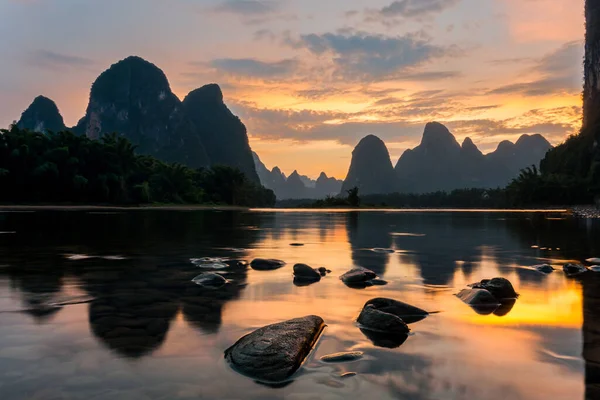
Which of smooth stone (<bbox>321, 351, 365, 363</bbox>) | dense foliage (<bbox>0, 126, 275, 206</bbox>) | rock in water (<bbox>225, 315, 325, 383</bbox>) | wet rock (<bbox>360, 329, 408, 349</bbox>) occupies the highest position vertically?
dense foliage (<bbox>0, 126, 275, 206</bbox>)

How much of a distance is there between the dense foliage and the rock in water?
71.1m

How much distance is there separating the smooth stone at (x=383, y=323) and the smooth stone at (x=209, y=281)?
465cm

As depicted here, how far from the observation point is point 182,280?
479 inches

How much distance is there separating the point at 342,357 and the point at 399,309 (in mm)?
2938

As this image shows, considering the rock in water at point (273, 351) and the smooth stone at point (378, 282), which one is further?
the smooth stone at point (378, 282)

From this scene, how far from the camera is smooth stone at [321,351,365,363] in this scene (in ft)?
20.6

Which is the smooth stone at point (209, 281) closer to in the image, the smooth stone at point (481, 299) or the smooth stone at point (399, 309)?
the smooth stone at point (399, 309)

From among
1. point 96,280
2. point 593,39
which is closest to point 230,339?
point 96,280

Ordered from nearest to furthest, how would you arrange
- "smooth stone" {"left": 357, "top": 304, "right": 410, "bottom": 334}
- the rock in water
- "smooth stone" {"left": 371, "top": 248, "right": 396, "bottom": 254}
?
the rock in water, "smooth stone" {"left": 357, "top": 304, "right": 410, "bottom": 334}, "smooth stone" {"left": 371, "top": 248, "right": 396, "bottom": 254}

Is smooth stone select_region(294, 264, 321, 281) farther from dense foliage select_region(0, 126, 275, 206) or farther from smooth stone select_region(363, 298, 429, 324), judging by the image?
dense foliage select_region(0, 126, 275, 206)

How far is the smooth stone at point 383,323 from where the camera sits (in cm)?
773

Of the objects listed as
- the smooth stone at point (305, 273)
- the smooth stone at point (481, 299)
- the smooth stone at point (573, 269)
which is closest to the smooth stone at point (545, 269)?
the smooth stone at point (573, 269)

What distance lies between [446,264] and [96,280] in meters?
11.2

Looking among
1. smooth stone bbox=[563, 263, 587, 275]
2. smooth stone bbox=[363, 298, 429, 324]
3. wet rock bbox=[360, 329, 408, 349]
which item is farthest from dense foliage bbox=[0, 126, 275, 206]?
wet rock bbox=[360, 329, 408, 349]
